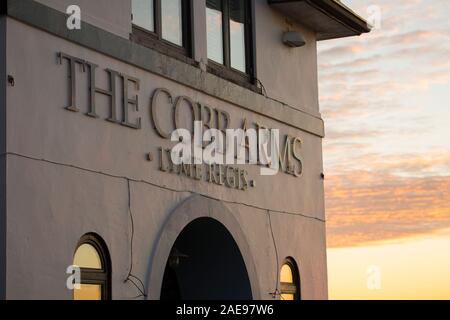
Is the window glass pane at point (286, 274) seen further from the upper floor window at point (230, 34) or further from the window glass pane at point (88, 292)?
the window glass pane at point (88, 292)

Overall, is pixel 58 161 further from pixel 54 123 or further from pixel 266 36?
pixel 266 36

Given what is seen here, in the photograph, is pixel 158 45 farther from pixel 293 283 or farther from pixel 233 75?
pixel 293 283

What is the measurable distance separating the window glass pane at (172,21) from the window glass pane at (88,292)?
3662 millimetres

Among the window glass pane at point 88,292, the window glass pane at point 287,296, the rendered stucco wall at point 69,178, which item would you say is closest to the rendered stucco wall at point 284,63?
the rendered stucco wall at point 69,178

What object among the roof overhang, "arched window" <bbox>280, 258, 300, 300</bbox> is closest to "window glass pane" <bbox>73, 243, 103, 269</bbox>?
A: "arched window" <bbox>280, 258, 300, 300</bbox>

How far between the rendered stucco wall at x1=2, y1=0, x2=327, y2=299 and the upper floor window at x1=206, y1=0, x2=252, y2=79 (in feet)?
2.89

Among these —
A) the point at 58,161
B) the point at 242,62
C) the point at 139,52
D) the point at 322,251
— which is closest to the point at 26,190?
the point at 58,161

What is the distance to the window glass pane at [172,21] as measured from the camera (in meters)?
14.4

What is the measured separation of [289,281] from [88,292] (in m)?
5.31

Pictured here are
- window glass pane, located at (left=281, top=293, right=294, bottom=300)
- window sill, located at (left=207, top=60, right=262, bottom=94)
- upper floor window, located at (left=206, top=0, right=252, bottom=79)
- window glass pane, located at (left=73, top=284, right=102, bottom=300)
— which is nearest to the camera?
window glass pane, located at (left=73, top=284, right=102, bottom=300)

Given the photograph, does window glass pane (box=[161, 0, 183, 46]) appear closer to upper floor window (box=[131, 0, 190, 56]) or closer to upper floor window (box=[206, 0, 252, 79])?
upper floor window (box=[131, 0, 190, 56])

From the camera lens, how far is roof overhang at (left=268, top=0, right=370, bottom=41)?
16984 mm

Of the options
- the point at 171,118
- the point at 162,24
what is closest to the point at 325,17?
the point at 162,24

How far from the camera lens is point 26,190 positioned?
1122 cm
